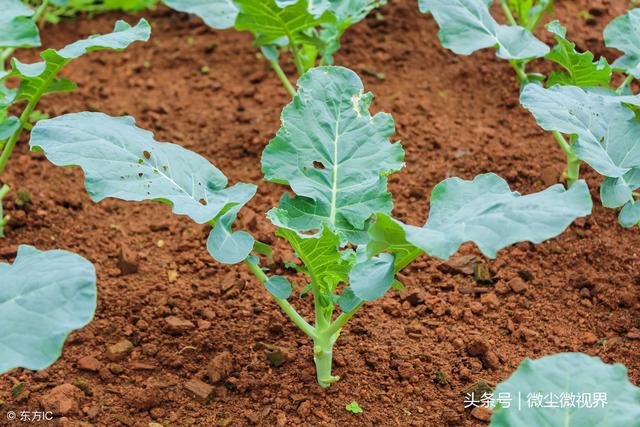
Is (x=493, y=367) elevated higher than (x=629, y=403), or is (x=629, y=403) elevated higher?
(x=629, y=403)

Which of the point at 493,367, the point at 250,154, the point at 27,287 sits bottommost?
the point at 250,154

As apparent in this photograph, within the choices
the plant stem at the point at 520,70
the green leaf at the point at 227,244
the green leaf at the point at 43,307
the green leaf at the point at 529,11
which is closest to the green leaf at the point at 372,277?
the green leaf at the point at 227,244

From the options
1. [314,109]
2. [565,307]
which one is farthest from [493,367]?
[314,109]

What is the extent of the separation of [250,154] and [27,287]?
65.8 inches

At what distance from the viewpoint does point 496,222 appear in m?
1.77

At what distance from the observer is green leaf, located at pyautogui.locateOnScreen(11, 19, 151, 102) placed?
2.32m

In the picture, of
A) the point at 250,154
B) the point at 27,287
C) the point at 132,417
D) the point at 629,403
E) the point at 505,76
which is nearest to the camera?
the point at 629,403

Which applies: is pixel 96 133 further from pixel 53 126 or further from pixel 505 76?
pixel 505 76

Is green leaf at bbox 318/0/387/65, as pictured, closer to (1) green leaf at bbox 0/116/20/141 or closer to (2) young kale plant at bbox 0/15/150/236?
(2) young kale plant at bbox 0/15/150/236

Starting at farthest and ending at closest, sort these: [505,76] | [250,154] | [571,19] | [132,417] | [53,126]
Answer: [571,19], [505,76], [250,154], [132,417], [53,126]

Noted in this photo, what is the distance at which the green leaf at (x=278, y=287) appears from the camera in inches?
85.6

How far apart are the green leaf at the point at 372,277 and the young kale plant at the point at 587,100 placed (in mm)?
606

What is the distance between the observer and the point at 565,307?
2.60m

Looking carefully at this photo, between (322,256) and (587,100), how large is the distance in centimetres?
90
